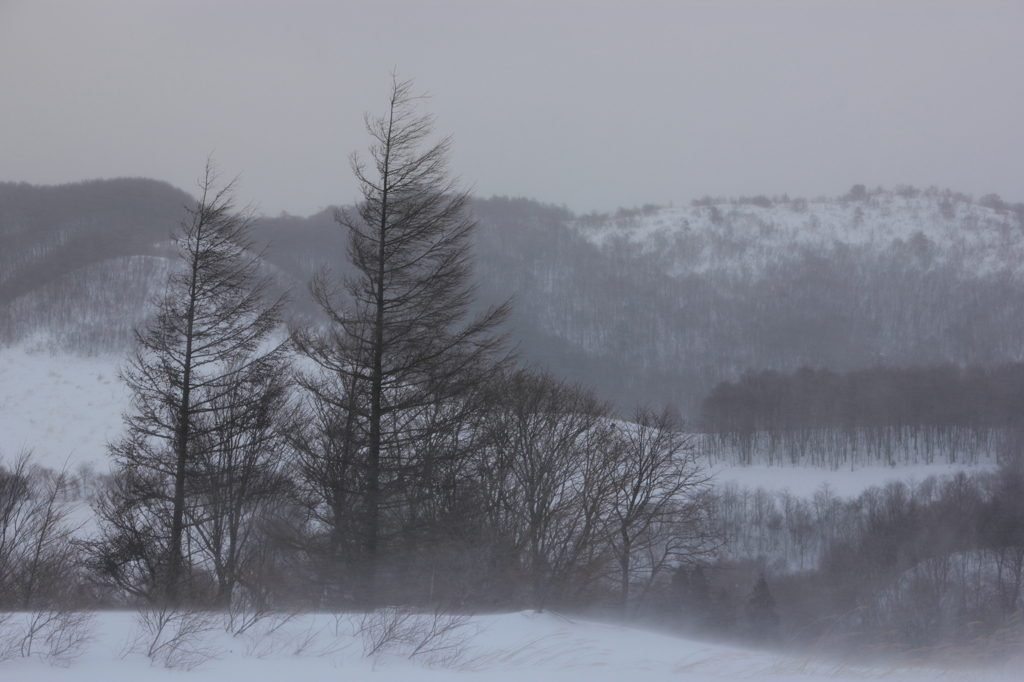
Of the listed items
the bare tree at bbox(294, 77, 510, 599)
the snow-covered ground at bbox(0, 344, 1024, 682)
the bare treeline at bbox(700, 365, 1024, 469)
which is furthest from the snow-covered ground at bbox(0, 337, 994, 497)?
the snow-covered ground at bbox(0, 344, 1024, 682)

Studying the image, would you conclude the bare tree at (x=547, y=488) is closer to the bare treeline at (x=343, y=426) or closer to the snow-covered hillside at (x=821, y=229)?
the bare treeline at (x=343, y=426)

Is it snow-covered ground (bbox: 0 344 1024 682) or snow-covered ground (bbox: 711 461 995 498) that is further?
snow-covered ground (bbox: 711 461 995 498)

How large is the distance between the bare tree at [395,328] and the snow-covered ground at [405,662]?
4.26m

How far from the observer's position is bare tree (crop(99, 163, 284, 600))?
1093cm

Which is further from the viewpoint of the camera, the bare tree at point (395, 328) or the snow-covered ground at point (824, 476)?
the snow-covered ground at point (824, 476)

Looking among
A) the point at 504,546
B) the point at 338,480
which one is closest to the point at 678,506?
the point at 504,546

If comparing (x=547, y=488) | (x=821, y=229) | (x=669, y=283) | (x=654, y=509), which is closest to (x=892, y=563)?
(x=654, y=509)

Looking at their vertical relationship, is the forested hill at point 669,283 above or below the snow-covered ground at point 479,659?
above

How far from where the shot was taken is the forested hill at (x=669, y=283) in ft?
76.7

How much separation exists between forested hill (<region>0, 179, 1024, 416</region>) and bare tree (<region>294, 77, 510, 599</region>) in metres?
3.62

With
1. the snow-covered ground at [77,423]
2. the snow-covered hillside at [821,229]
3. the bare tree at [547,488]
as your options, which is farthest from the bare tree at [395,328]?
the snow-covered hillside at [821,229]

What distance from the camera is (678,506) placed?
19.5 meters

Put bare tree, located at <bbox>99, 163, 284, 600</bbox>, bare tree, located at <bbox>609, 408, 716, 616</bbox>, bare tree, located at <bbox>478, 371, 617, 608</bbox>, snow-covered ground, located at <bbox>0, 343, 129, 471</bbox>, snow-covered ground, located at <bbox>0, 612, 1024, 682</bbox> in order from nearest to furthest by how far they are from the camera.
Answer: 1. snow-covered ground, located at <bbox>0, 612, 1024, 682</bbox>
2. bare tree, located at <bbox>99, 163, 284, 600</bbox>
3. bare tree, located at <bbox>478, 371, 617, 608</bbox>
4. bare tree, located at <bbox>609, 408, 716, 616</bbox>
5. snow-covered ground, located at <bbox>0, 343, 129, 471</bbox>

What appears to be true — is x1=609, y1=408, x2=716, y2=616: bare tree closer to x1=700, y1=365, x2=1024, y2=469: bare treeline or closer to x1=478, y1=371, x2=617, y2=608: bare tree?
x1=478, y1=371, x2=617, y2=608: bare tree
